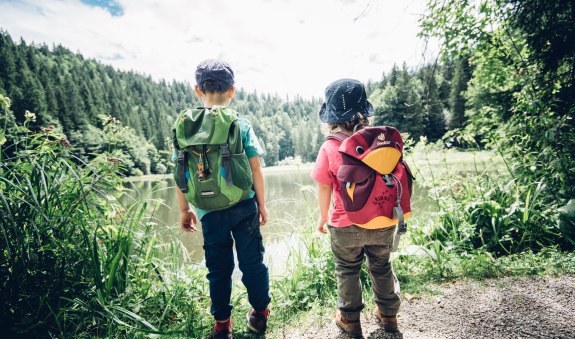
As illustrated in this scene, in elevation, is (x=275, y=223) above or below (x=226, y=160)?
below

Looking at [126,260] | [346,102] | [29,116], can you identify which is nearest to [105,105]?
[29,116]

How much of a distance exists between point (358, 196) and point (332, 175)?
0.79 feet

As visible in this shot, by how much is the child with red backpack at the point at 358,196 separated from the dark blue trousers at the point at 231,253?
46 cm

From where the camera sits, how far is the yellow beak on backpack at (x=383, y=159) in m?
1.43

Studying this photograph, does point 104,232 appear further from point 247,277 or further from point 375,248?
point 375,248

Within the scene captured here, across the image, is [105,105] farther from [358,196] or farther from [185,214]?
[358,196]

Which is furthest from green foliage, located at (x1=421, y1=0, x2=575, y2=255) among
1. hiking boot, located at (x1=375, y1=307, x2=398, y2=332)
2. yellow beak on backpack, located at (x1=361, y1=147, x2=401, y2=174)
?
yellow beak on backpack, located at (x1=361, y1=147, x2=401, y2=174)

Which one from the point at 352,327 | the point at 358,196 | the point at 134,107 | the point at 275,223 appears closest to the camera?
the point at 358,196

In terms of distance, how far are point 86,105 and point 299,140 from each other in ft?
172

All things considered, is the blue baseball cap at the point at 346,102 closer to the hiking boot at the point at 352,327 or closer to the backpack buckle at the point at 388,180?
the backpack buckle at the point at 388,180

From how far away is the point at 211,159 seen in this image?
1.52 meters

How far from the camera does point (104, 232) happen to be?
1.95m

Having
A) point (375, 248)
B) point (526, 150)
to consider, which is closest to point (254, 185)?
point (375, 248)

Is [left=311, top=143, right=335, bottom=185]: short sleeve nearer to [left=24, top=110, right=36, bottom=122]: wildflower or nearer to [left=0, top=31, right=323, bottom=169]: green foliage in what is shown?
[left=0, top=31, right=323, bottom=169]: green foliage
